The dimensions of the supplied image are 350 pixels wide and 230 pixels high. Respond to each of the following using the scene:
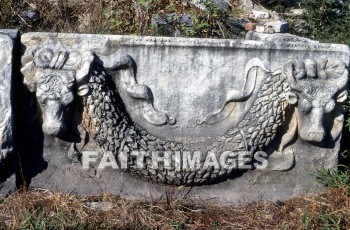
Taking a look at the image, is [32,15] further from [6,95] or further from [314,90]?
[314,90]

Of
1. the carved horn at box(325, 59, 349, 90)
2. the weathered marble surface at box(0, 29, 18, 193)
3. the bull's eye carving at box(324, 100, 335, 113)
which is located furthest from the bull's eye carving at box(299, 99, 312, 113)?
the weathered marble surface at box(0, 29, 18, 193)

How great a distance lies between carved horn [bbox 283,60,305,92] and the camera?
3.67 metres

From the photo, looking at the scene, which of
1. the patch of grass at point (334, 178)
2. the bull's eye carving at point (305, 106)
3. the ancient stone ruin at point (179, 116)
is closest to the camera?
the ancient stone ruin at point (179, 116)

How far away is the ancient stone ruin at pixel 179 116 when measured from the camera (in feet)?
11.6

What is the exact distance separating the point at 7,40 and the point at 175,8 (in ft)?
8.75

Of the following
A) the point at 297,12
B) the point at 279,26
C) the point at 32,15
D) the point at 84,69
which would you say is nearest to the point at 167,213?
the point at 84,69

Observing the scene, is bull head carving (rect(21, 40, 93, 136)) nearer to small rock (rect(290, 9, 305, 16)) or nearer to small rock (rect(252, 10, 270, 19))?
small rock (rect(252, 10, 270, 19))

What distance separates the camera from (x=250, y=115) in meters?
3.76

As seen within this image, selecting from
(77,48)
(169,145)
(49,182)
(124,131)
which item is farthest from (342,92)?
(49,182)

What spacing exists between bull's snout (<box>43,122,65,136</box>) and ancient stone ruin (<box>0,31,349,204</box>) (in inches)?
0.5

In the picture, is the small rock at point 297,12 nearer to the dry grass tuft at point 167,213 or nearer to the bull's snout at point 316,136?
the bull's snout at point 316,136

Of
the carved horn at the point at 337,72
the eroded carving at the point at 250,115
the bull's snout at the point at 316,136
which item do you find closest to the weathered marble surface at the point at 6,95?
the eroded carving at the point at 250,115

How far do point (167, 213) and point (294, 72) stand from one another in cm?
115

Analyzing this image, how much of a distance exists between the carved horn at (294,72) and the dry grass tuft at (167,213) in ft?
2.36
